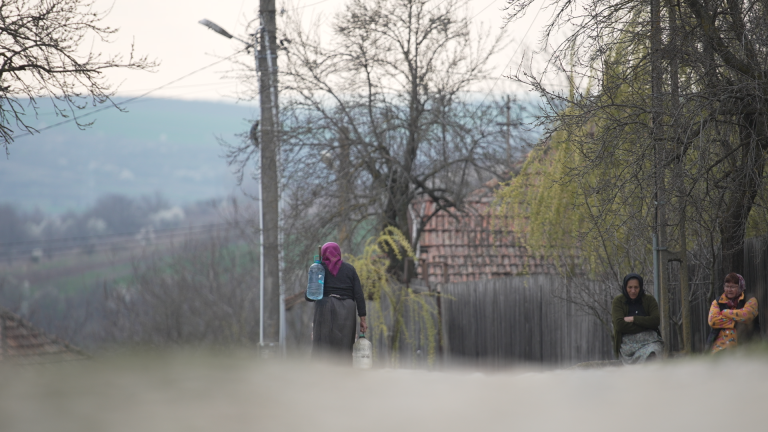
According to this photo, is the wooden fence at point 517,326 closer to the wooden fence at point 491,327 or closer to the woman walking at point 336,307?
the wooden fence at point 491,327

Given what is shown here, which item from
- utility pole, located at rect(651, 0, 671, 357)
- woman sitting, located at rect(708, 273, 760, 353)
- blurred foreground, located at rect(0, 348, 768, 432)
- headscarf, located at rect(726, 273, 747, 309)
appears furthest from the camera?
headscarf, located at rect(726, 273, 747, 309)

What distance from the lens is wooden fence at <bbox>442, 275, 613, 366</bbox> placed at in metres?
13.7

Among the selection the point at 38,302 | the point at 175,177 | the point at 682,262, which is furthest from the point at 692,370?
the point at 175,177

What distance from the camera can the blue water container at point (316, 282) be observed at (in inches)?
350

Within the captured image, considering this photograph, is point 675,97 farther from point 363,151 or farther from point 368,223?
point 368,223

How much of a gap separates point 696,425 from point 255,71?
603 inches

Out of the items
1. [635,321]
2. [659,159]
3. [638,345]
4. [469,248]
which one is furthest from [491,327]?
[659,159]

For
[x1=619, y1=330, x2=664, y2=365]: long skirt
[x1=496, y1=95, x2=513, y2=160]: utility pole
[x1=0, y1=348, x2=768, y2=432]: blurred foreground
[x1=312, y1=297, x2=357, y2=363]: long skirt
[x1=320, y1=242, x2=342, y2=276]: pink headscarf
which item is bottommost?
[x1=619, y1=330, x2=664, y2=365]: long skirt

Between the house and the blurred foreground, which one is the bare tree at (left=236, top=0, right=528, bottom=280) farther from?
the blurred foreground

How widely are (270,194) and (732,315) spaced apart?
31.6ft

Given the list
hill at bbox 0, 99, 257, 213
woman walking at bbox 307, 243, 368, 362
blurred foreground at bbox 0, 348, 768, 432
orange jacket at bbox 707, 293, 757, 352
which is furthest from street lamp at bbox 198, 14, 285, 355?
hill at bbox 0, 99, 257, 213

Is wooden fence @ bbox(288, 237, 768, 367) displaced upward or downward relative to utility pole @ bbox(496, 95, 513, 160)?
downward

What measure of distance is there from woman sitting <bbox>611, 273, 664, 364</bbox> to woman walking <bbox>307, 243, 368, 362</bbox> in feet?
8.42

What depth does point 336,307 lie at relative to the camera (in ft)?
29.3
